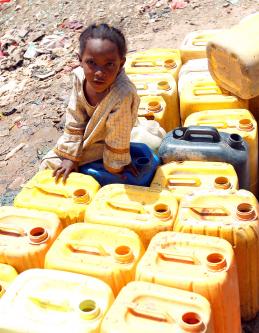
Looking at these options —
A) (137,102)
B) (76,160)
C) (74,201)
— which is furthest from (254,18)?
(74,201)

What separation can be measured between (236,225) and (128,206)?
538mm

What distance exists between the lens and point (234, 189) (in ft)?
9.87

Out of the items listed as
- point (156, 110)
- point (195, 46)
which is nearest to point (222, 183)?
point (156, 110)

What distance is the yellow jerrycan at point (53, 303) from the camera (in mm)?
2301

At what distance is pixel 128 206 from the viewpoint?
2.94 metres

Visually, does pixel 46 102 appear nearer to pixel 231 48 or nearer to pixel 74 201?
pixel 231 48

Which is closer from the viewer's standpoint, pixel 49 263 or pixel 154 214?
pixel 49 263

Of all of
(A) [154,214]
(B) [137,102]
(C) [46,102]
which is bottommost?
(C) [46,102]

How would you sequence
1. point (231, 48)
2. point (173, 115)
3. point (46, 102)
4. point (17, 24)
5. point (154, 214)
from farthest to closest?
point (17, 24), point (46, 102), point (173, 115), point (231, 48), point (154, 214)

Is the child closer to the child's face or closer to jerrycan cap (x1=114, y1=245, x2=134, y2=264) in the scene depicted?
the child's face

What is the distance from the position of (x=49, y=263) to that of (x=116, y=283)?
1.04ft

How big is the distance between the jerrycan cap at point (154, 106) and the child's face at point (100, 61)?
2.75 ft

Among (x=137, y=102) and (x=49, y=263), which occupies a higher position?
(x=137, y=102)

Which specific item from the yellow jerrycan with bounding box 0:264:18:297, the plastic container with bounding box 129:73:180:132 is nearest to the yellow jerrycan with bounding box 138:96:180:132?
the plastic container with bounding box 129:73:180:132
